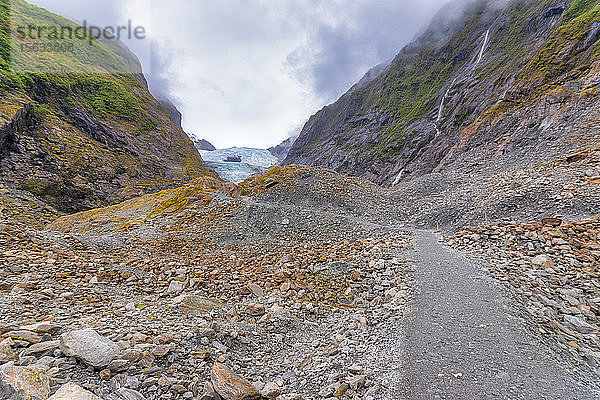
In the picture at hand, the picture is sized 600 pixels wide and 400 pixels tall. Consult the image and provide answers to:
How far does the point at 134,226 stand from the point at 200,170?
68098 millimetres

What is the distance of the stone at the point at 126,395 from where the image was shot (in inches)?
119

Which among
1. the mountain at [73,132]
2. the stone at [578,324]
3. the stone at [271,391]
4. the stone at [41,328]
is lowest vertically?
the stone at [271,391]

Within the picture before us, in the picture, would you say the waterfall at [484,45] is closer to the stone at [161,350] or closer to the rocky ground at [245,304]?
the rocky ground at [245,304]

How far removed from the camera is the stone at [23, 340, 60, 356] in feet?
11.1

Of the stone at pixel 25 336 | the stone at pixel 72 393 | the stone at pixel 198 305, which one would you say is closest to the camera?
the stone at pixel 72 393

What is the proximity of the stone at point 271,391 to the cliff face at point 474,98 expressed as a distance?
25.7 metres

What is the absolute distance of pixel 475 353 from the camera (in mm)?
4242

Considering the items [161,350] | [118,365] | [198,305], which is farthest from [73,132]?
[118,365]

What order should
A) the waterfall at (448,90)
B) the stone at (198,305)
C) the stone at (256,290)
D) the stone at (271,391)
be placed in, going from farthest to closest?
the waterfall at (448,90) → the stone at (256,290) → the stone at (198,305) → the stone at (271,391)

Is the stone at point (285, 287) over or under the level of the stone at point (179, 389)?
under

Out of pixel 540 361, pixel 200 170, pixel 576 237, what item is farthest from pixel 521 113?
pixel 200 170

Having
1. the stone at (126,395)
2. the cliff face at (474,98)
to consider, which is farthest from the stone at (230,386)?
the cliff face at (474,98)

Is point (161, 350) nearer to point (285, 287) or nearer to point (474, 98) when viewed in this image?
point (285, 287)

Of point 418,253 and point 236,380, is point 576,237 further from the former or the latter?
point 236,380
